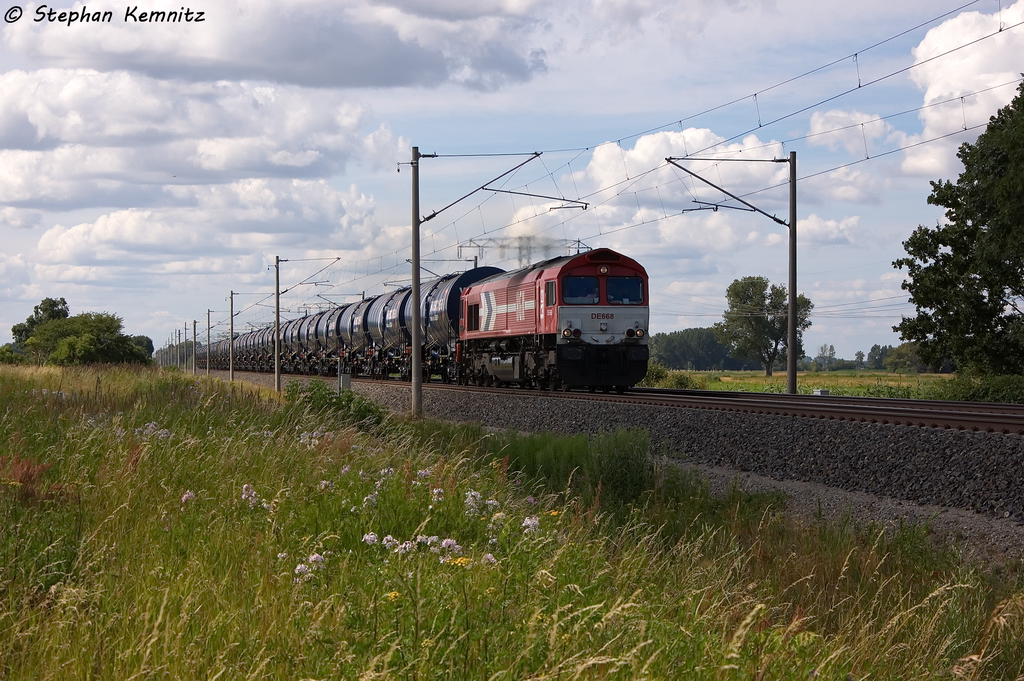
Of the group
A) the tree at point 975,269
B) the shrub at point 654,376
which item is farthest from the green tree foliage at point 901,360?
the tree at point 975,269

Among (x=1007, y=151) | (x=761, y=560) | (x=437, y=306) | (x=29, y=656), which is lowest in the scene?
(x=761, y=560)

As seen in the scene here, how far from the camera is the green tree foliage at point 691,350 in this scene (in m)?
186

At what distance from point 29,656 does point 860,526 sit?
9.77 meters

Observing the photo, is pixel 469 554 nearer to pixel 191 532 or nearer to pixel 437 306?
pixel 191 532

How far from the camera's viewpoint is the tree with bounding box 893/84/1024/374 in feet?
104

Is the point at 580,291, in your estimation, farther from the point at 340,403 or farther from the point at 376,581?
the point at 376,581

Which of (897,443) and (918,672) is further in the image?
(897,443)

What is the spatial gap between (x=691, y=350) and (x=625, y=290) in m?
165

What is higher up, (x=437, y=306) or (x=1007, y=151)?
(x=1007, y=151)

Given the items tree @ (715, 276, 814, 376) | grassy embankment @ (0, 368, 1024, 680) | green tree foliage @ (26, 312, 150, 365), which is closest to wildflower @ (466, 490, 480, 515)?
grassy embankment @ (0, 368, 1024, 680)

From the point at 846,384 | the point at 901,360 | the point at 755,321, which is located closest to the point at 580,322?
the point at 846,384

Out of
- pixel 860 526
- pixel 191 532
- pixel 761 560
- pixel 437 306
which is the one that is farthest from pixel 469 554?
pixel 437 306

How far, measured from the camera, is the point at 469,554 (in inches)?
267

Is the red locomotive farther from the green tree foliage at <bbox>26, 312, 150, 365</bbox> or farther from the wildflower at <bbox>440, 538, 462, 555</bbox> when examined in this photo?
the green tree foliage at <bbox>26, 312, 150, 365</bbox>
